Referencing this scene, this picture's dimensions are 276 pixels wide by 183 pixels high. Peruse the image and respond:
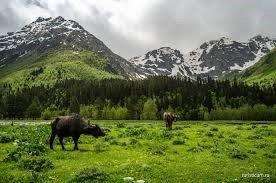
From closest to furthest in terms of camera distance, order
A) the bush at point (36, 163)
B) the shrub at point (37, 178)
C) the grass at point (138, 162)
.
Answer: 1. the shrub at point (37, 178)
2. the grass at point (138, 162)
3. the bush at point (36, 163)

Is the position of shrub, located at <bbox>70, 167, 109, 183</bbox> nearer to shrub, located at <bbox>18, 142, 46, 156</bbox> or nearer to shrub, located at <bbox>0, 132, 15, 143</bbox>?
shrub, located at <bbox>18, 142, 46, 156</bbox>

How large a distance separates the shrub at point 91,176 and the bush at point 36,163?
3.19m

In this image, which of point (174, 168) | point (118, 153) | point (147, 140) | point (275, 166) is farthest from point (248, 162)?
point (147, 140)

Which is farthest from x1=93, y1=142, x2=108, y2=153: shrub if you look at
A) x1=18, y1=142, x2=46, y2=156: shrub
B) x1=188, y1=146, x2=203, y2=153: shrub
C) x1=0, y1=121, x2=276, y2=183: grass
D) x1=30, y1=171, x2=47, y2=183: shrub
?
x1=30, y1=171, x2=47, y2=183: shrub

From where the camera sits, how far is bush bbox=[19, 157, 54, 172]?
995 inches

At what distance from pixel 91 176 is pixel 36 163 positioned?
15.2 feet

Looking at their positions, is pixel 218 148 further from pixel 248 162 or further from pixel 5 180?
pixel 5 180

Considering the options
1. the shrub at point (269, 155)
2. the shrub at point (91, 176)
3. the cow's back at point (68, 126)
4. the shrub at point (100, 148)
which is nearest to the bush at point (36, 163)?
the shrub at point (91, 176)

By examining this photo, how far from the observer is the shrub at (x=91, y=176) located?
74.2 feet

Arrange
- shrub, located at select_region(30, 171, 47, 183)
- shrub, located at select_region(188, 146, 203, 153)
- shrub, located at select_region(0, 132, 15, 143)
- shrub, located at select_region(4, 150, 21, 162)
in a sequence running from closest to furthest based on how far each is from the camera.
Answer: shrub, located at select_region(30, 171, 47, 183), shrub, located at select_region(4, 150, 21, 162), shrub, located at select_region(188, 146, 203, 153), shrub, located at select_region(0, 132, 15, 143)

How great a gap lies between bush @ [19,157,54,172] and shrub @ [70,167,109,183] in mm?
3189

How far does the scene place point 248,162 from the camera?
2917 cm

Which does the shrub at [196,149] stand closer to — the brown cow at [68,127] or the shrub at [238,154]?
the shrub at [238,154]

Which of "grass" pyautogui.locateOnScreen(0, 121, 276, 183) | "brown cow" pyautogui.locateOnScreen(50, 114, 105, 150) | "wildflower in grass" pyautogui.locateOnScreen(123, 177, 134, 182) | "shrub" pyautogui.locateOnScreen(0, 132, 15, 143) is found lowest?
"wildflower in grass" pyautogui.locateOnScreen(123, 177, 134, 182)
